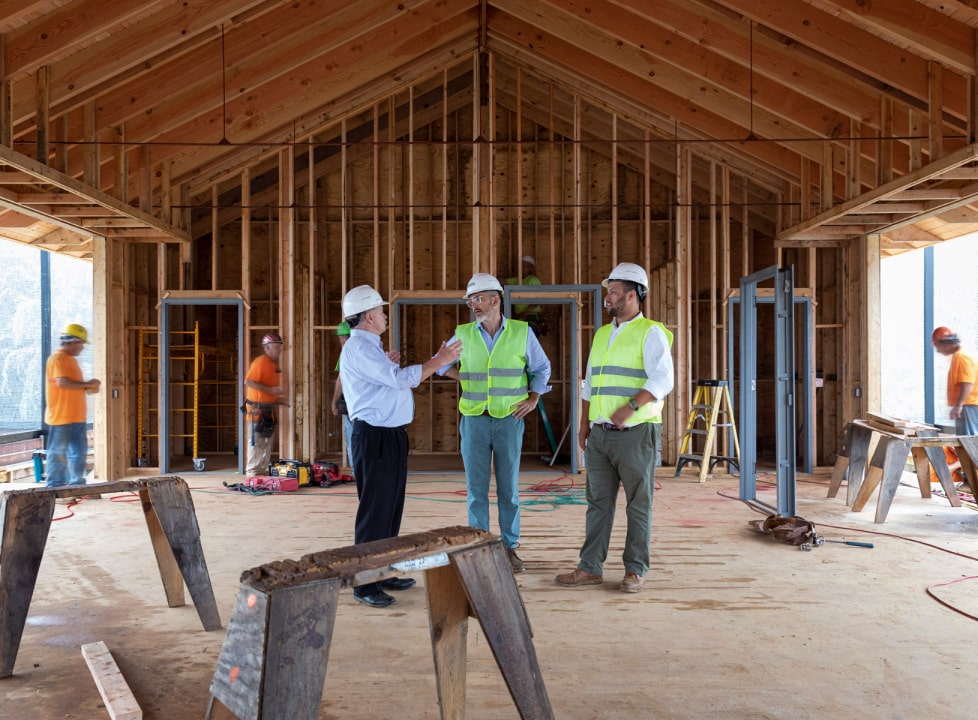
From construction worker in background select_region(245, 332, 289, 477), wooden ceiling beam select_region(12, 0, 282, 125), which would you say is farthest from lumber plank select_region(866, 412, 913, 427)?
wooden ceiling beam select_region(12, 0, 282, 125)

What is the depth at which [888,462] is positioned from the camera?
6.28m

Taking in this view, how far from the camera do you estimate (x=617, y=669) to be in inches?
125

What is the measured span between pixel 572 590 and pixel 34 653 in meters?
2.72

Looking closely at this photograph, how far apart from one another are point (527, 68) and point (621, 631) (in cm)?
860

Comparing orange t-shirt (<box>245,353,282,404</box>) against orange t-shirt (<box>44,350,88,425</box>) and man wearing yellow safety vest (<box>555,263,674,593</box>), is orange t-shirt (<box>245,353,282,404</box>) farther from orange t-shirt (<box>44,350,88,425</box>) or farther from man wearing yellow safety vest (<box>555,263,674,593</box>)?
man wearing yellow safety vest (<box>555,263,674,593</box>)

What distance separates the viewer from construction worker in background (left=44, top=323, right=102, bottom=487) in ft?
23.0

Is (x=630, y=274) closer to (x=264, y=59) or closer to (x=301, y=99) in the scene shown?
(x=264, y=59)

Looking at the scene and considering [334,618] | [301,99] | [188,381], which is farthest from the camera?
[188,381]

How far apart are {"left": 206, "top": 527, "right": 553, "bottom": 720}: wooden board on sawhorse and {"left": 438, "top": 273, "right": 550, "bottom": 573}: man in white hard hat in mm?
2009

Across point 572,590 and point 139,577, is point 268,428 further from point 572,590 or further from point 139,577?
point 572,590

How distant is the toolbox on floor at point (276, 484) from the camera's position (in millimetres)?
8039

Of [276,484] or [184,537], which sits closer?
[184,537]

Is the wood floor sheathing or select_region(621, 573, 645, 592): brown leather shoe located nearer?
the wood floor sheathing

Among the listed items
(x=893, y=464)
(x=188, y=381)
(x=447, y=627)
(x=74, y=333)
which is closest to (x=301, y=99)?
(x=74, y=333)
